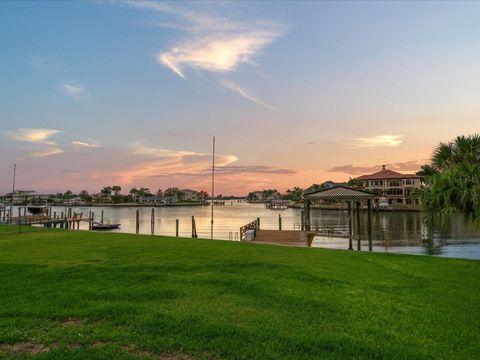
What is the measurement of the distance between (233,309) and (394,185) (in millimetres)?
104506

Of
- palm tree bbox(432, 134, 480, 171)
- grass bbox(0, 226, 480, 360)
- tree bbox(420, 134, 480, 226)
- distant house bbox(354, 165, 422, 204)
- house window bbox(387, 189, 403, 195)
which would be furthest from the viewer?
house window bbox(387, 189, 403, 195)

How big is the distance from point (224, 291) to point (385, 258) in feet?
27.1

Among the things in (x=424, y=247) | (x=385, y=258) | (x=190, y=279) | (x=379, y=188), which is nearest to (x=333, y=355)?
(x=190, y=279)

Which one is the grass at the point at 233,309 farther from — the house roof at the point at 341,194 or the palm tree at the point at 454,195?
the house roof at the point at 341,194

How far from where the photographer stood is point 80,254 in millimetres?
12914

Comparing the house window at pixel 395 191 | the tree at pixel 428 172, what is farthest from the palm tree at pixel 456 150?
the house window at pixel 395 191

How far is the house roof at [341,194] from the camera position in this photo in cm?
2686

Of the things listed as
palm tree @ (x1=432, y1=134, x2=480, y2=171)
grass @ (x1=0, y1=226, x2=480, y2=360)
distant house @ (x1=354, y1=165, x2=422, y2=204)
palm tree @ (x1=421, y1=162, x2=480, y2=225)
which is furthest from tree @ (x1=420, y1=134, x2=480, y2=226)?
distant house @ (x1=354, y1=165, x2=422, y2=204)

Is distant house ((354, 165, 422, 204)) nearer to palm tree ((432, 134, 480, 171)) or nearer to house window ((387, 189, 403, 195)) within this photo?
house window ((387, 189, 403, 195))

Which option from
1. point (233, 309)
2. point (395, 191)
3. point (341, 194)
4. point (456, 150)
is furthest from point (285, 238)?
point (395, 191)

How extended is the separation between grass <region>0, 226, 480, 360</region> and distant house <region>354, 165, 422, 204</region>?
9445 centimetres

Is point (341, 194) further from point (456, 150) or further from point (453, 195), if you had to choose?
point (453, 195)

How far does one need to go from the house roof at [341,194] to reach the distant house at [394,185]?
7505cm

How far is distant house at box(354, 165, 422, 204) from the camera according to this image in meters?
98.9
